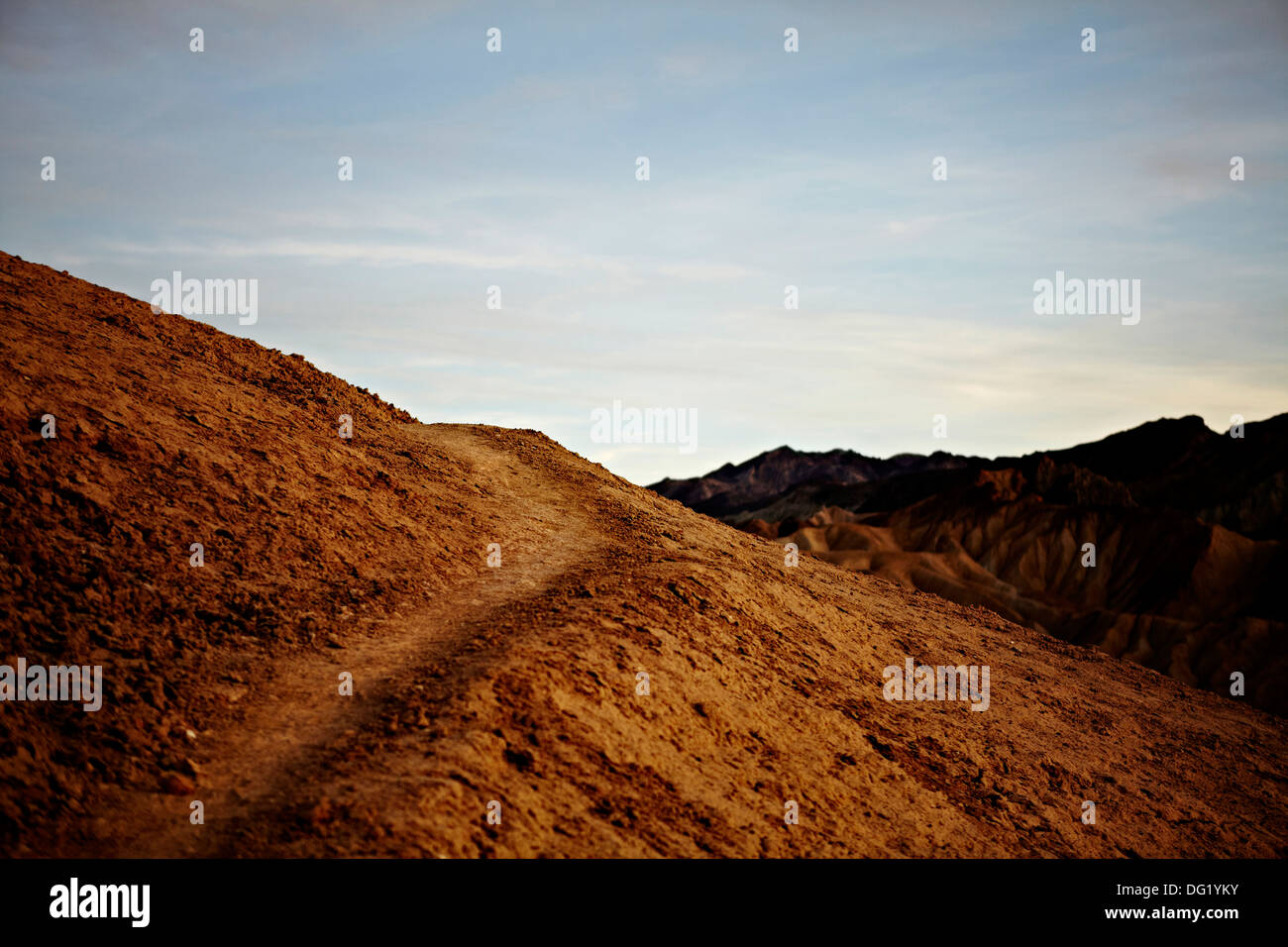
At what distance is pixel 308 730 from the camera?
1178 centimetres

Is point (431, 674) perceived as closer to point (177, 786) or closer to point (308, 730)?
point (308, 730)

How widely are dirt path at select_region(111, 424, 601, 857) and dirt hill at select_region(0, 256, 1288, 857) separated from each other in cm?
5

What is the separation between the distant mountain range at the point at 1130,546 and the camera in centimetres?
5531

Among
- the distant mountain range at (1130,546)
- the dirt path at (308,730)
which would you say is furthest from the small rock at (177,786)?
the distant mountain range at (1130,546)

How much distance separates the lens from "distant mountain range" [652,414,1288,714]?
55.3 meters

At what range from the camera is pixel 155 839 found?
9.98 m

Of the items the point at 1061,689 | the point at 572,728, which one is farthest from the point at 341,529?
the point at 1061,689

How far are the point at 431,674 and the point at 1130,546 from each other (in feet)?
244

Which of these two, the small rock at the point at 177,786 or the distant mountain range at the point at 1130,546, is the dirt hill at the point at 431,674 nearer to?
the small rock at the point at 177,786

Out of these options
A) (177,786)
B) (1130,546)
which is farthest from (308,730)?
(1130,546)

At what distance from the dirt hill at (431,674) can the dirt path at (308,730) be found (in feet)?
0.16

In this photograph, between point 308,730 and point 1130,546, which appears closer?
point 308,730
